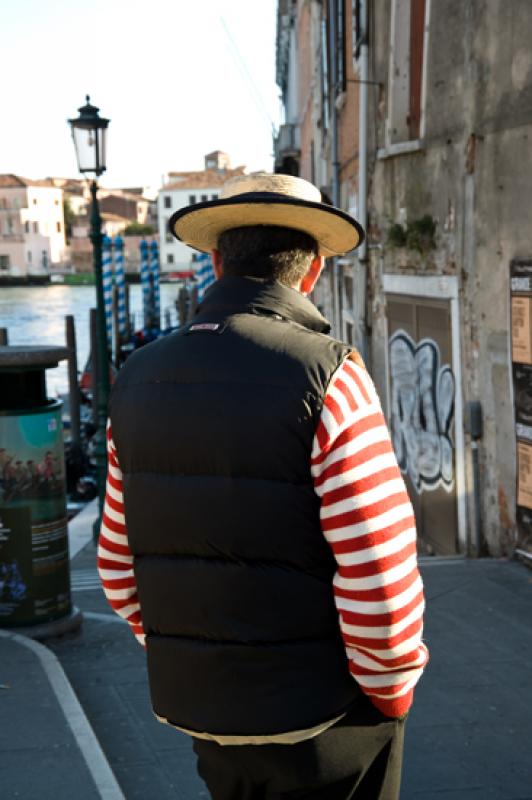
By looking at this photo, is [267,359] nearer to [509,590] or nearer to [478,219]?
[509,590]

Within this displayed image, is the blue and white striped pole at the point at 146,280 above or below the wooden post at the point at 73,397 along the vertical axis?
above

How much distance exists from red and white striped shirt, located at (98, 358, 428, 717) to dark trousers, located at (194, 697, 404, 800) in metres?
0.07

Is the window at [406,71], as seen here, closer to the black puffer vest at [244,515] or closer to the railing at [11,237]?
the black puffer vest at [244,515]

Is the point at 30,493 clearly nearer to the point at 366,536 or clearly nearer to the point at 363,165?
the point at 366,536

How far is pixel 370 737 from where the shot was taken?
181cm

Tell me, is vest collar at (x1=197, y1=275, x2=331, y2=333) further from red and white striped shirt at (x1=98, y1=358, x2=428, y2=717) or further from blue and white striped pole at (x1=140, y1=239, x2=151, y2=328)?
blue and white striped pole at (x1=140, y1=239, x2=151, y2=328)

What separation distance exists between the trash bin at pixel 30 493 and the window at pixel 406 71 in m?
4.44

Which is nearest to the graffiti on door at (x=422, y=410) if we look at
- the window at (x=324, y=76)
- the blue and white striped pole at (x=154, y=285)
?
the window at (x=324, y=76)

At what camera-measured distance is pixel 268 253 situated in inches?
74.2

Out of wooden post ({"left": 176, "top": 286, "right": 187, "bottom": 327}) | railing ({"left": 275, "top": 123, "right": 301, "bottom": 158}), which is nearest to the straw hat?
railing ({"left": 275, "top": 123, "right": 301, "bottom": 158})

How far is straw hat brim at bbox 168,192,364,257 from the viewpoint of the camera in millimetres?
1857

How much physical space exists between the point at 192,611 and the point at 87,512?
10890 mm

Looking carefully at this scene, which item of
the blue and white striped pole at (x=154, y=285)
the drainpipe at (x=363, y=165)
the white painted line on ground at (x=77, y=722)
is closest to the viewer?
the white painted line on ground at (x=77, y=722)

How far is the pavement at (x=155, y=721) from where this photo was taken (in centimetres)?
325
